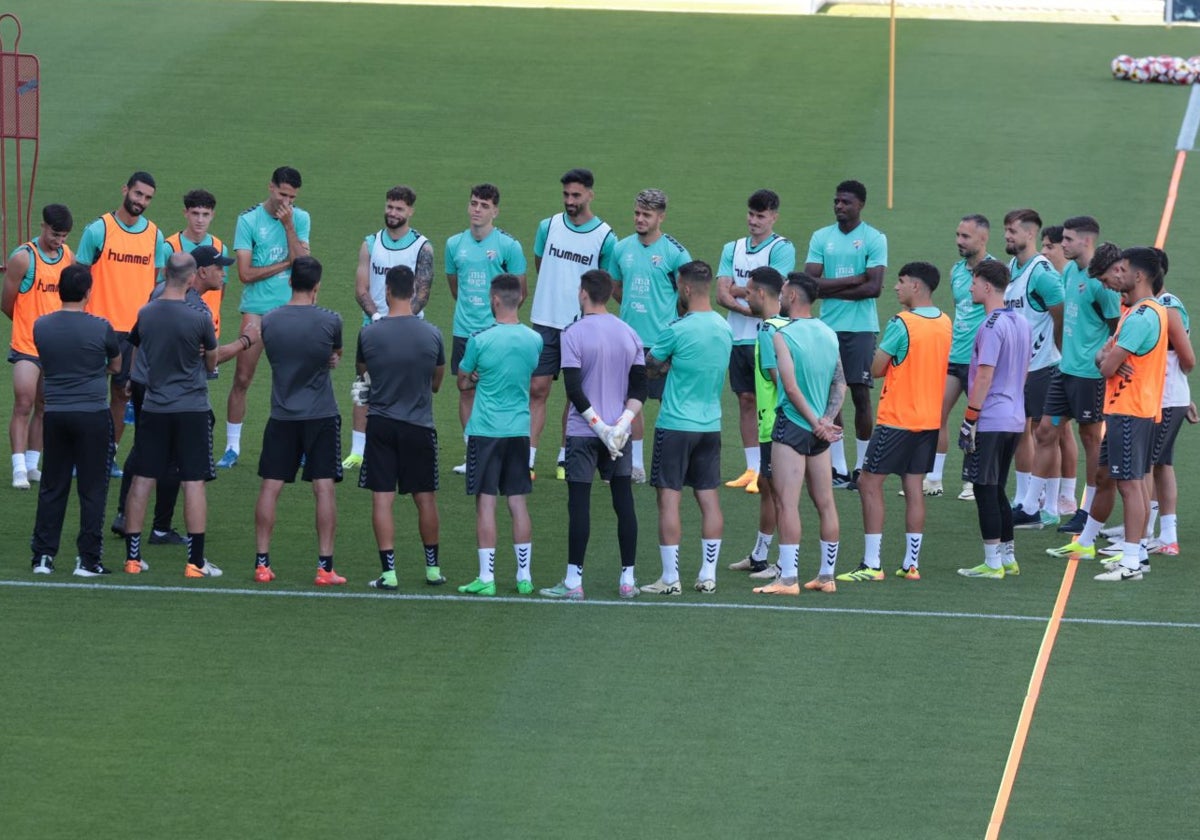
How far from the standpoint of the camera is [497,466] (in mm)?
12031

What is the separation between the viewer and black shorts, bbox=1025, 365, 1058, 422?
1462cm

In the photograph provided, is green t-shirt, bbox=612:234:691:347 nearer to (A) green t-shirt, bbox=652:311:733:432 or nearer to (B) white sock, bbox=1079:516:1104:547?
(A) green t-shirt, bbox=652:311:733:432

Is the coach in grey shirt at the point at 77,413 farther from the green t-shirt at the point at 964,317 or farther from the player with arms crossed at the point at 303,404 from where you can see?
the green t-shirt at the point at 964,317

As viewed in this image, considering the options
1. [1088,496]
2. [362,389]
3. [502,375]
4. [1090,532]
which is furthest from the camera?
[1088,496]

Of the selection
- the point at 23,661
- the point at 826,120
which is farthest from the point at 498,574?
the point at 826,120

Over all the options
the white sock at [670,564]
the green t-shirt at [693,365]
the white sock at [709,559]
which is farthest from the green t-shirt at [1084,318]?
the white sock at [670,564]

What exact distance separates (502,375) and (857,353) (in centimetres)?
462

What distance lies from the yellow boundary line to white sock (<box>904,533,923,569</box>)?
0.98 m

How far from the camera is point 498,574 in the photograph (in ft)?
41.8

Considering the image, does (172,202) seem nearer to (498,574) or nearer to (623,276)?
(623,276)

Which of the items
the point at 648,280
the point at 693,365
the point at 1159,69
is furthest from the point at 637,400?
the point at 1159,69

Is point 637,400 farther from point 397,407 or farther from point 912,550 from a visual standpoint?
point 912,550

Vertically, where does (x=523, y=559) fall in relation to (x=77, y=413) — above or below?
below

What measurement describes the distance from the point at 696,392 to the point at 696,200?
1211 cm
